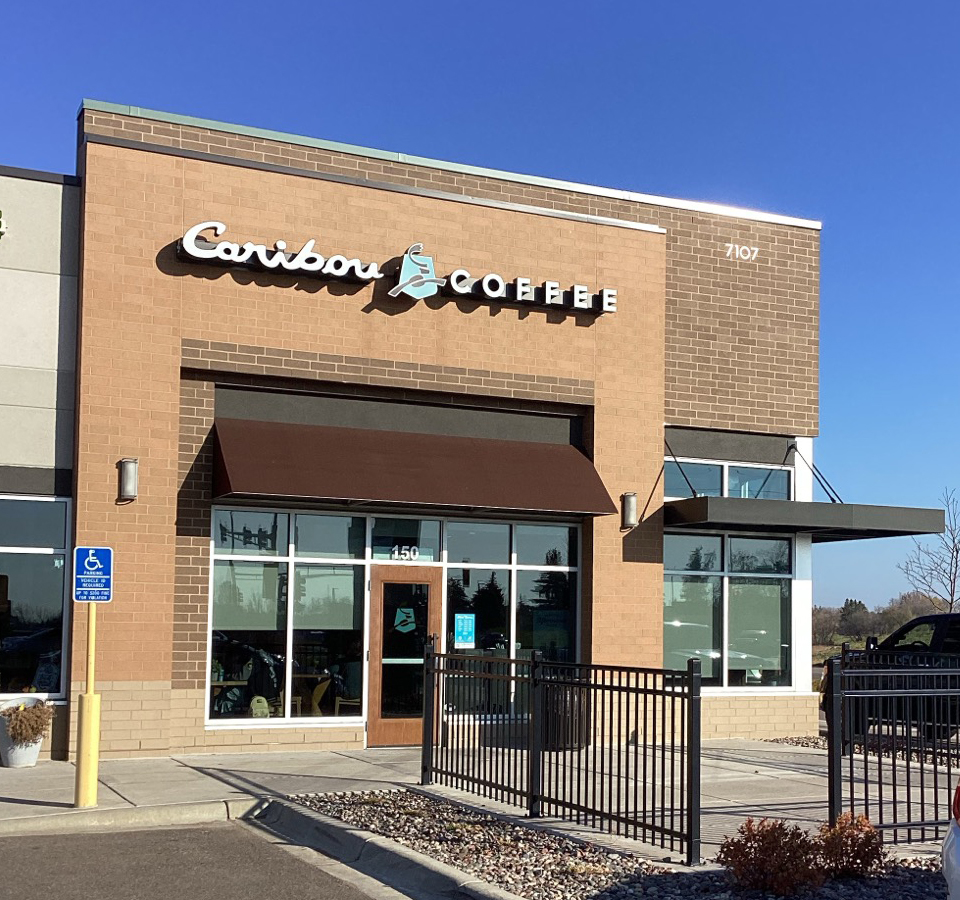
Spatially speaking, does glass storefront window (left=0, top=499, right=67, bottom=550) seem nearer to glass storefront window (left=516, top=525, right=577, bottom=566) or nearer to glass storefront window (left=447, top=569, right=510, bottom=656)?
glass storefront window (left=447, top=569, right=510, bottom=656)

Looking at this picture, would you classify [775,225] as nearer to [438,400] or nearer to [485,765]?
[438,400]

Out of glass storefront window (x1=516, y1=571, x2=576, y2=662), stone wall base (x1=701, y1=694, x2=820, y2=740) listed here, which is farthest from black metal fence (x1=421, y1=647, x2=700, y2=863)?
stone wall base (x1=701, y1=694, x2=820, y2=740)

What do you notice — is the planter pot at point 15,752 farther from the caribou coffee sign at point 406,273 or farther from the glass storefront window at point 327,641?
the caribou coffee sign at point 406,273

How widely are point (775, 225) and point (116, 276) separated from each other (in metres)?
11.0

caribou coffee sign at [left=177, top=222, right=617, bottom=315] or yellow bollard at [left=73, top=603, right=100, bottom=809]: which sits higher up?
caribou coffee sign at [left=177, top=222, right=617, bottom=315]

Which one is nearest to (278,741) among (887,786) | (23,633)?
(23,633)

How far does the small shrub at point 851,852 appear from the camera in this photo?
8.88 metres

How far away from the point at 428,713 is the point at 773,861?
5.74 meters

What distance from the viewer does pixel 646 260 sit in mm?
19375

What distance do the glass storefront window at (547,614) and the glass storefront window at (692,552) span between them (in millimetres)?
1853

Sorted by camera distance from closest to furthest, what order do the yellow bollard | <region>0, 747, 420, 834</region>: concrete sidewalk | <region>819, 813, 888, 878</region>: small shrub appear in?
<region>819, 813, 888, 878</region>: small shrub → the yellow bollard → <region>0, 747, 420, 834</region>: concrete sidewalk

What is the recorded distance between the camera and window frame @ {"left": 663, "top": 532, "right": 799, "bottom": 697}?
1986 cm

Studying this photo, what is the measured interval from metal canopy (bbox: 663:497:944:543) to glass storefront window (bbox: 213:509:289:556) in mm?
6038

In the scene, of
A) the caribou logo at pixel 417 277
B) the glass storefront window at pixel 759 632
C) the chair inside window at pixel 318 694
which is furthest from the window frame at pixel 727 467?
the chair inside window at pixel 318 694
